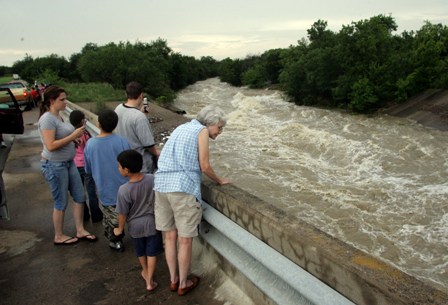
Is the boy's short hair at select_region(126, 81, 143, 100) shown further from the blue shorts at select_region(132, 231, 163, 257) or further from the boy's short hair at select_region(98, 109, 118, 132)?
the blue shorts at select_region(132, 231, 163, 257)

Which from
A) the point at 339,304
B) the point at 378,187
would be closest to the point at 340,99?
the point at 378,187

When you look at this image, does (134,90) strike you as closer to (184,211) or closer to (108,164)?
(108,164)

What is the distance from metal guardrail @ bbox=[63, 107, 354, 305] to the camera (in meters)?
1.99

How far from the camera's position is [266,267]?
7.67 ft

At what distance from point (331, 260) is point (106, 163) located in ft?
8.35

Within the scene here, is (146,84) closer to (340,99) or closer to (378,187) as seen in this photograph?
(340,99)

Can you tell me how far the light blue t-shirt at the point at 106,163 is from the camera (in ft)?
12.3

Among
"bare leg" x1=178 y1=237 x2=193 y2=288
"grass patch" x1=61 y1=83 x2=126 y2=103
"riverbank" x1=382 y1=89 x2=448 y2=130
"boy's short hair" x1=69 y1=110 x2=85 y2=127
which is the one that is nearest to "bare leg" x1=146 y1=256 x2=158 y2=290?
"bare leg" x1=178 y1=237 x2=193 y2=288

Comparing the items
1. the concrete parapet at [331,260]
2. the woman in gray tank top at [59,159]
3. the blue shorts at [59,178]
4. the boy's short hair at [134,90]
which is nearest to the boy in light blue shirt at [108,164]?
the boy's short hair at [134,90]

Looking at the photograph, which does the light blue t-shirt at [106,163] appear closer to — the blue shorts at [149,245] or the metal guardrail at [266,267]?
the blue shorts at [149,245]

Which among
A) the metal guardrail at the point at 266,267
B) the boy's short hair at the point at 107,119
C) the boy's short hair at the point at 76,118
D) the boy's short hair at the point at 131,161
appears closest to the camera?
the metal guardrail at the point at 266,267

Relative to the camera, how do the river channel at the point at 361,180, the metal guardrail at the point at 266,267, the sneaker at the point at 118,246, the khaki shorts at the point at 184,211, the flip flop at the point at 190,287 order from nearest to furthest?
the metal guardrail at the point at 266,267
the khaki shorts at the point at 184,211
the flip flop at the point at 190,287
the sneaker at the point at 118,246
the river channel at the point at 361,180

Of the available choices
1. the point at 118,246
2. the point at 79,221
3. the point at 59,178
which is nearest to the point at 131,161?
the point at 118,246

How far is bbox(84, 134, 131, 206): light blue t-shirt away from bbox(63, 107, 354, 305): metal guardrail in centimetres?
121
